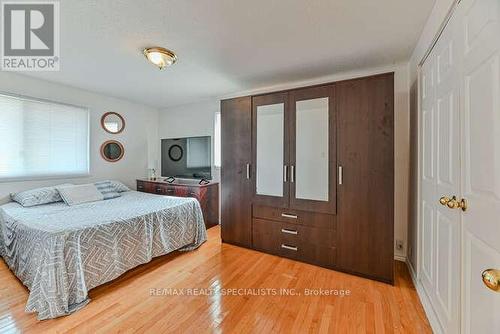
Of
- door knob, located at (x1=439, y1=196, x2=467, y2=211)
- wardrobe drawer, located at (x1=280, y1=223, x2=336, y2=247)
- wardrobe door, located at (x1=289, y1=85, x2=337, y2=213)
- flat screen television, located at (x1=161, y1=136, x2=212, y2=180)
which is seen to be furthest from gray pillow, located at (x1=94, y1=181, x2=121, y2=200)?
door knob, located at (x1=439, y1=196, x2=467, y2=211)

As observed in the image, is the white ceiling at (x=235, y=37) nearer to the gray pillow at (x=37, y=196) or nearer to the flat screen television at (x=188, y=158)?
the flat screen television at (x=188, y=158)

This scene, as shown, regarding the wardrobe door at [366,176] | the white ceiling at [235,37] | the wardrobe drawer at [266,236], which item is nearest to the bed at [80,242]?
the wardrobe drawer at [266,236]

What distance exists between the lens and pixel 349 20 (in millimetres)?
1711

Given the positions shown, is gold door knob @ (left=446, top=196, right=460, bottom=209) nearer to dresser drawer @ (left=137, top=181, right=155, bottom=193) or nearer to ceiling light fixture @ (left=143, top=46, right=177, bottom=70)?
ceiling light fixture @ (left=143, top=46, right=177, bottom=70)

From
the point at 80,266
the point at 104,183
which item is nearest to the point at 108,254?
the point at 80,266

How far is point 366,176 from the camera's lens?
7.14ft

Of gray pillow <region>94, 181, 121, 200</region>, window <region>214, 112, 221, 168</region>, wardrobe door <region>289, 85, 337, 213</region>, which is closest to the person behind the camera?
wardrobe door <region>289, 85, 337, 213</region>

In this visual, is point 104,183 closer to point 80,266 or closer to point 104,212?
point 104,212

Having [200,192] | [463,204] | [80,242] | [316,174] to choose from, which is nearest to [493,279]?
[463,204]

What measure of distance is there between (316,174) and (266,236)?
1039 millimetres

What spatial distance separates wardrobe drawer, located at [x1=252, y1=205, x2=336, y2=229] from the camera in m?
2.41

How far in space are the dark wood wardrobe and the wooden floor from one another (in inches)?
12.9

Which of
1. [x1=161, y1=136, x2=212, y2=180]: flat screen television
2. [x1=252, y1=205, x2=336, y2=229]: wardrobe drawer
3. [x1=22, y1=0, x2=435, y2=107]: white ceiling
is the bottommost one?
[x1=252, y1=205, x2=336, y2=229]: wardrobe drawer

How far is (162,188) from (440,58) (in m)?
4.03
